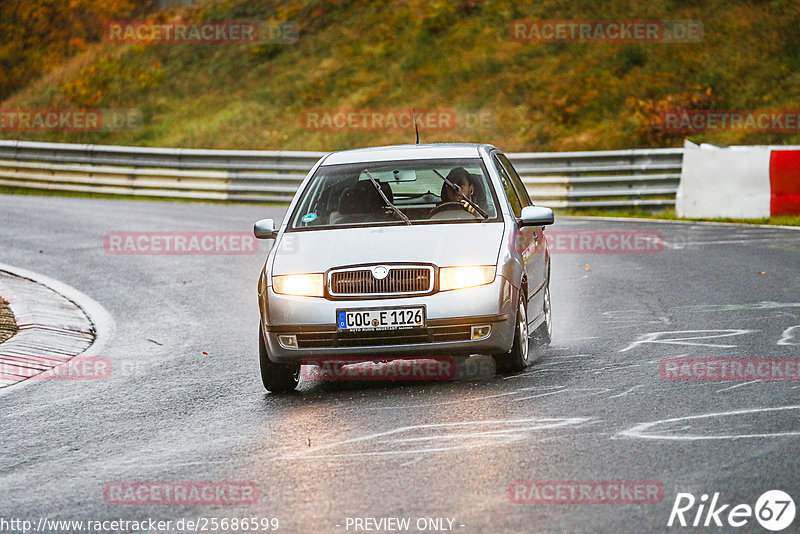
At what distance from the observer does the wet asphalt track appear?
5699 mm

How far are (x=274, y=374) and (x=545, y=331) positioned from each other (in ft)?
9.13

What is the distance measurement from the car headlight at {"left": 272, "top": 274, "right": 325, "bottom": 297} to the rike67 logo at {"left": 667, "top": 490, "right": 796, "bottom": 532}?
3.43m

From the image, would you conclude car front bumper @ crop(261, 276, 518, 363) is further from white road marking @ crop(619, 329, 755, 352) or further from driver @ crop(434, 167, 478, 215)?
white road marking @ crop(619, 329, 755, 352)

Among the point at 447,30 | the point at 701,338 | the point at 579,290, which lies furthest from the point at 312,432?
the point at 447,30

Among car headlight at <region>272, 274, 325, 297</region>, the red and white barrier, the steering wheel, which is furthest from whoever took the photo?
the red and white barrier

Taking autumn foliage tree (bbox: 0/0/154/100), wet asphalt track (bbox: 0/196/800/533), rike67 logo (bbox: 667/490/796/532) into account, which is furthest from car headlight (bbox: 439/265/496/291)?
autumn foliage tree (bbox: 0/0/154/100)

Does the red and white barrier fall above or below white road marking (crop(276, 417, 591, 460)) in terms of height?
below

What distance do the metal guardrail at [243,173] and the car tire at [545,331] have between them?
1226cm

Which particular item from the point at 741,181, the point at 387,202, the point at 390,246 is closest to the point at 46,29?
the point at 741,181

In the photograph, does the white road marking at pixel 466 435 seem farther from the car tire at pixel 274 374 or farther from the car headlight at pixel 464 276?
the car tire at pixel 274 374

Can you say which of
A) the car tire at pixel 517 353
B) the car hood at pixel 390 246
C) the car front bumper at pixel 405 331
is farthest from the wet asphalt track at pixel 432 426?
the car hood at pixel 390 246

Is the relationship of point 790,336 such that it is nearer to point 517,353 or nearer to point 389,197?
point 517,353

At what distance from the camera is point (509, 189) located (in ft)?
32.2

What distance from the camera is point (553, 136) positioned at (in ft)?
105
